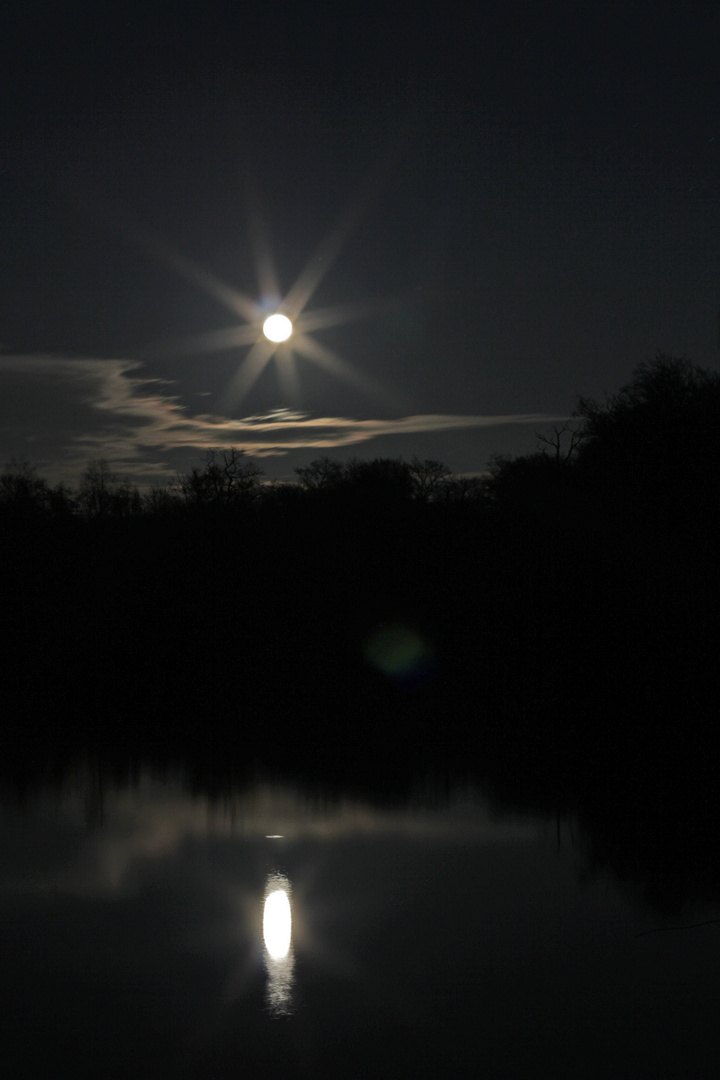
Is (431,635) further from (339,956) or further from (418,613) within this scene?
(339,956)

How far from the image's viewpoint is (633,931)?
324 inches

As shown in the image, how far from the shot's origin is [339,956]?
769 centimetres

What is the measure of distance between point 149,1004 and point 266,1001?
2.67ft

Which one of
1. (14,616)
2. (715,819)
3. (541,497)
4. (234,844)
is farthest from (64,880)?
(14,616)

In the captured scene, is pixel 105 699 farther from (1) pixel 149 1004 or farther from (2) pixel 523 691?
(1) pixel 149 1004

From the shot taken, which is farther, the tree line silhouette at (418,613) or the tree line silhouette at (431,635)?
the tree line silhouette at (418,613)

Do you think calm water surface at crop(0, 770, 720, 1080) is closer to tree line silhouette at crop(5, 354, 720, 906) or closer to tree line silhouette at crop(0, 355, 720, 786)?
tree line silhouette at crop(5, 354, 720, 906)

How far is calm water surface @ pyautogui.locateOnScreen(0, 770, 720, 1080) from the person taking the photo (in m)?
6.11

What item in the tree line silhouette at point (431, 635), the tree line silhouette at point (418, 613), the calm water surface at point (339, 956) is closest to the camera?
the calm water surface at point (339, 956)

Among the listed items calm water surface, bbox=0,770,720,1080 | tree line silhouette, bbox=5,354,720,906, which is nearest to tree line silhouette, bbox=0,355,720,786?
tree line silhouette, bbox=5,354,720,906

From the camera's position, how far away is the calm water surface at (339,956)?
20.0 ft

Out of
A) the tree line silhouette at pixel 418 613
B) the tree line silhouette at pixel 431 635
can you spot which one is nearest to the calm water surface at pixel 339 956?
the tree line silhouette at pixel 431 635

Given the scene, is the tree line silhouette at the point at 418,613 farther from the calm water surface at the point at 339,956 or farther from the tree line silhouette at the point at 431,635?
the calm water surface at the point at 339,956

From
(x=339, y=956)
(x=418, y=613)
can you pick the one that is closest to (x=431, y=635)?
(x=418, y=613)
